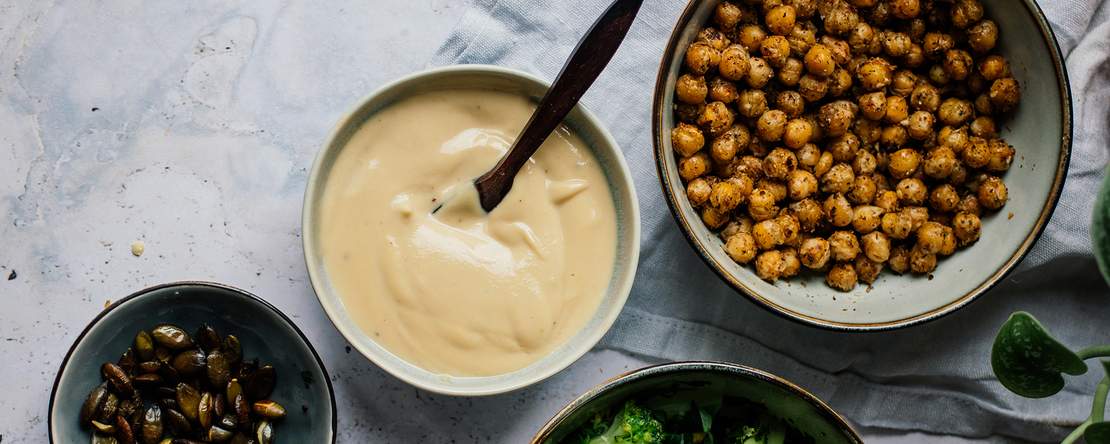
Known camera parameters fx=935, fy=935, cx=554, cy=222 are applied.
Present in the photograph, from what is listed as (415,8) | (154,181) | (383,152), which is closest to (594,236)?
(383,152)

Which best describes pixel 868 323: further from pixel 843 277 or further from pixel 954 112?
pixel 954 112

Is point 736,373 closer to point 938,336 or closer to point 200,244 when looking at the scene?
point 938,336

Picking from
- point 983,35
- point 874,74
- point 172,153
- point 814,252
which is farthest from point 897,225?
point 172,153

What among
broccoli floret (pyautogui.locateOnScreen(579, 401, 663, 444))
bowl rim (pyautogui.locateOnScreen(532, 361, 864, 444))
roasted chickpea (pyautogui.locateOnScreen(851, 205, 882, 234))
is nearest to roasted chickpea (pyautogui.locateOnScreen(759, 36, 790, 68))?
roasted chickpea (pyautogui.locateOnScreen(851, 205, 882, 234))

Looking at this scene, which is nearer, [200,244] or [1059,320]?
[200,244]

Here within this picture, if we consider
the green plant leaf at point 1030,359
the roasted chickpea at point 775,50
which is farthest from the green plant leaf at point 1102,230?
the roasted chickpea at point 775,50

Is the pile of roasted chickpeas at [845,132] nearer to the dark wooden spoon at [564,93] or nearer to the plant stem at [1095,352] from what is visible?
the dark wooden spoon at [564,93]
